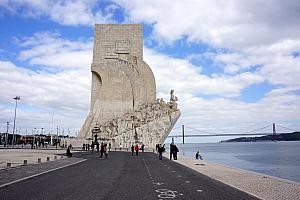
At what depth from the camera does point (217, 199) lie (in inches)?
246

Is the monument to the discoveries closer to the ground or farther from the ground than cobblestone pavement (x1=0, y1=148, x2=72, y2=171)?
farther from the ground

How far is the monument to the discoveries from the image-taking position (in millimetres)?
38094

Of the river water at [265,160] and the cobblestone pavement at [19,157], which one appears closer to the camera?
the cobblestone pavement at [19,157]

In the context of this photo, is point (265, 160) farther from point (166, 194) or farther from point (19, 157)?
point (166, 194)

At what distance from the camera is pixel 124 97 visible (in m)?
43.9

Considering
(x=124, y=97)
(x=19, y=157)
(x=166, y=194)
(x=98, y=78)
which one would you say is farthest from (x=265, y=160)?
(x=166, y=194)

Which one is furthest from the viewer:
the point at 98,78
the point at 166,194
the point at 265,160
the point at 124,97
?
the point at 98,78

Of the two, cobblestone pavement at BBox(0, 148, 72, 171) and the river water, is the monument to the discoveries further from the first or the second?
cobblestone pavement at BBox(0, 148, 72, 171)

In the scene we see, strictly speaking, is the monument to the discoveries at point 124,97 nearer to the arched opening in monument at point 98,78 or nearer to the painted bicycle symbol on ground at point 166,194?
the arched opening in monument at point 98,78

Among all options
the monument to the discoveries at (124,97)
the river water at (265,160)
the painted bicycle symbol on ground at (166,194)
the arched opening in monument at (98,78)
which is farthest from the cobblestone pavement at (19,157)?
the arched opening in monument at (98,78)

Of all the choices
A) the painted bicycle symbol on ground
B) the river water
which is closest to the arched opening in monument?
the river water

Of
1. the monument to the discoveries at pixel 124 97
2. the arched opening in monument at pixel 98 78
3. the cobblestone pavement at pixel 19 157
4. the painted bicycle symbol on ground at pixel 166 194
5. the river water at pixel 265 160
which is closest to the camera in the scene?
the painted bicycle symbol on ground at pixel 166 194

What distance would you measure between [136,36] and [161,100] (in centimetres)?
1091

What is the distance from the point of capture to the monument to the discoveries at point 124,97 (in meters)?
38.1
